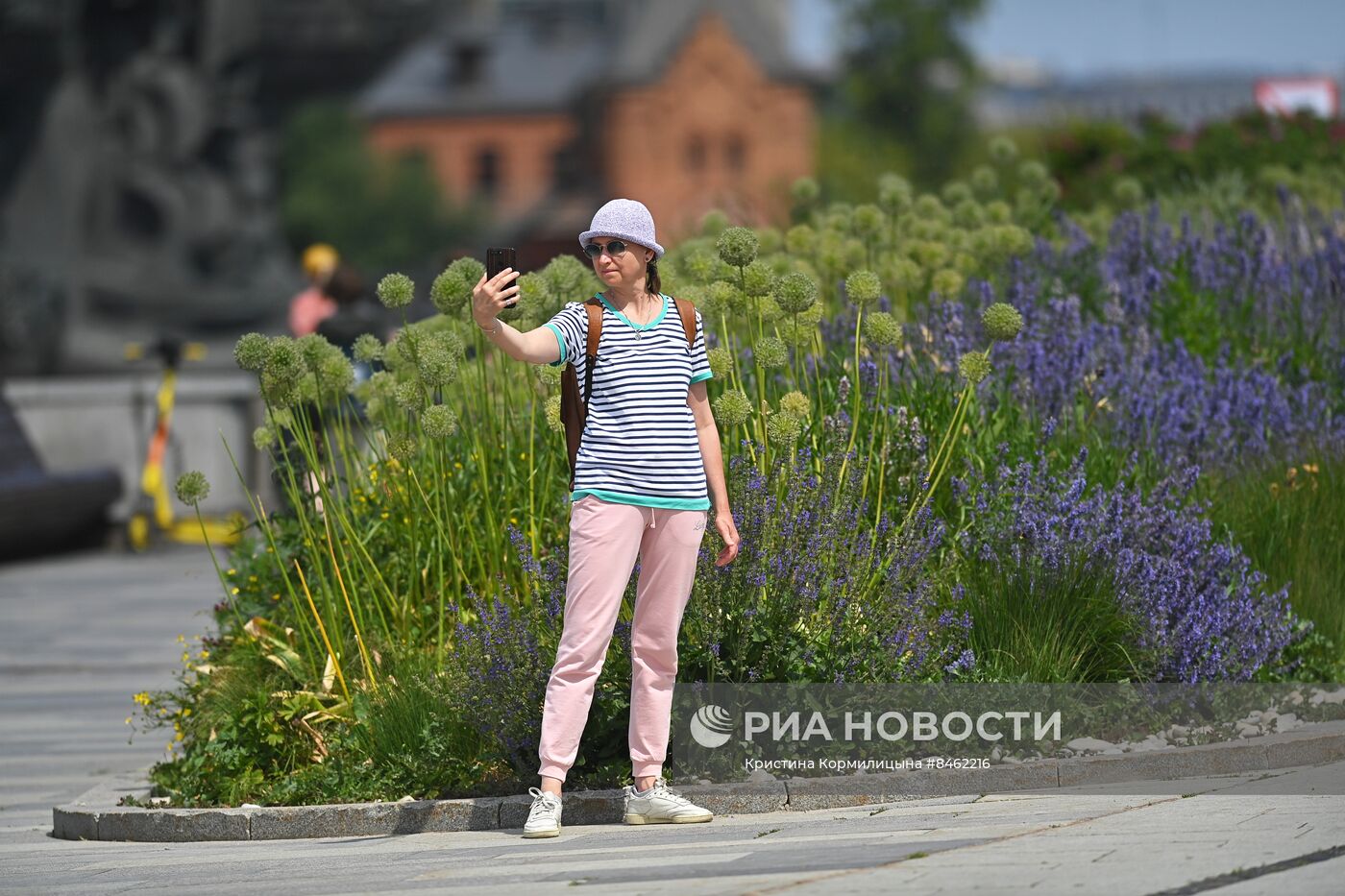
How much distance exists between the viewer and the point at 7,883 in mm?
6578

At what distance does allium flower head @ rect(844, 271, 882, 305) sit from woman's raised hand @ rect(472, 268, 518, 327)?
2.02m

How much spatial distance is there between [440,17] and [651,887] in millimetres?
22614

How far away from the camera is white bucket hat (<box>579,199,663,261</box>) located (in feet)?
21.8

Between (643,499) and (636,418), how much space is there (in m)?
0.24

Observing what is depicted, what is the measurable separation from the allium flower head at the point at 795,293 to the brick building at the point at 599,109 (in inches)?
3821

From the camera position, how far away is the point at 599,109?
115 m

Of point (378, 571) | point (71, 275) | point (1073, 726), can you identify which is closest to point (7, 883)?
point (378, 571)

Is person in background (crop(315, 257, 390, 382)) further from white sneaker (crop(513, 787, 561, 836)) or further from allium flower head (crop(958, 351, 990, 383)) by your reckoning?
white sneaker (crop(513, 787, 561, 836))

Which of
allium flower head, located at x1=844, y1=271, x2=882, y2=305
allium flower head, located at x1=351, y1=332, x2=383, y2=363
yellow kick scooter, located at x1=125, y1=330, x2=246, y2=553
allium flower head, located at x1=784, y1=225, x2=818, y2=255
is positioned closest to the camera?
allium flower head, located at x1=844, y1=271, x2=882, y2=305

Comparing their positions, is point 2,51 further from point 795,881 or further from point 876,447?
point 795,881

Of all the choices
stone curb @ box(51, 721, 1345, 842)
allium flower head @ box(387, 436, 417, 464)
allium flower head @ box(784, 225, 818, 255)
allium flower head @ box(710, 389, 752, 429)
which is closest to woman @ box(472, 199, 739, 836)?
stone curb @ box(51, 721, 1345, 842)

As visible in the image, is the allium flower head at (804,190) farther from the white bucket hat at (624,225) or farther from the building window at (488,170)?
the building window at (488,170)

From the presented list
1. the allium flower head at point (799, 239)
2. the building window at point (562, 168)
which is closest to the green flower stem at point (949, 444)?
the allium flower head at point (799, 239)

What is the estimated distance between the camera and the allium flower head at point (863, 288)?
8125 millimetres
